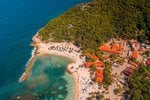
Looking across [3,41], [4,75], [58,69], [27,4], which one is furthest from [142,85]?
[27,4]

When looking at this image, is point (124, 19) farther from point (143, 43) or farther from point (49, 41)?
point (49, 41)

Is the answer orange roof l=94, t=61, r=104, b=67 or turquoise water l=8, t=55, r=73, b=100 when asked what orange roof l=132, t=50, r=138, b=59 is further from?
turquoise water l=8, t=55, r=73, b=100

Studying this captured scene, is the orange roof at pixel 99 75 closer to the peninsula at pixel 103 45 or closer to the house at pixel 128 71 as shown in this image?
the peninsula at pixel 103 45

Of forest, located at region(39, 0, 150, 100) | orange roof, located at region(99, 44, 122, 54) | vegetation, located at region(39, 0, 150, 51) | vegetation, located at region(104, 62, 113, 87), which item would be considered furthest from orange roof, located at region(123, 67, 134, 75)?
vegetation, located at region(39, 0, 150, 51)

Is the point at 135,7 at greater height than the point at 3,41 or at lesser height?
greater

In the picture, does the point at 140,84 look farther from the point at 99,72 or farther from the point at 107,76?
the point at 99,72

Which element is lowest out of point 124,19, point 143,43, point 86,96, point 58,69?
point 86,96

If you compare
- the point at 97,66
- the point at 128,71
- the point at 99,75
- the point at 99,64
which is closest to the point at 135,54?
the point at 128,71

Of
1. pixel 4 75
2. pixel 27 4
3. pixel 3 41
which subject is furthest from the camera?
pixel 27 4
